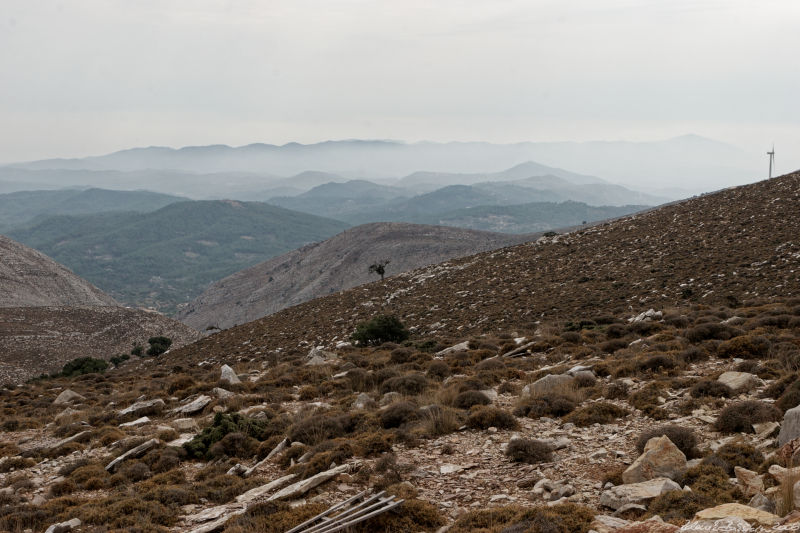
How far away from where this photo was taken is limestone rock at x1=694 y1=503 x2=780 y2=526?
5.65 m

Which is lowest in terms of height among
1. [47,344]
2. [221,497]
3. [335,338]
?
[47,344]

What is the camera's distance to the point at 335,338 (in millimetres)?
38375

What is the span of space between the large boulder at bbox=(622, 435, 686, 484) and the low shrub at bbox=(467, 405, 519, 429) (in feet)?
11.1

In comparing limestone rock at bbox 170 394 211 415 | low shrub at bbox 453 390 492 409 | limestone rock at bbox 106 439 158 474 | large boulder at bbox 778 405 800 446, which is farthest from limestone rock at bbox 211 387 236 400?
large boulder at bbox 778 405 800 446

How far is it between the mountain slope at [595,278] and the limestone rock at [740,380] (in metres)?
16.3

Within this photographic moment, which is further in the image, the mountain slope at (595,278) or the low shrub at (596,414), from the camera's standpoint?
the mountain slope at (595,278)

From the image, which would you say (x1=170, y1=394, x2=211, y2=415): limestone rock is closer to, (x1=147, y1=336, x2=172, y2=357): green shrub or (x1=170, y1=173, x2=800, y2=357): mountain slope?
(x1=170, y1=173, x2=800, y2=357): mountain slope

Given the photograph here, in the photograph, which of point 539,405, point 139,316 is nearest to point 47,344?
point 139,316

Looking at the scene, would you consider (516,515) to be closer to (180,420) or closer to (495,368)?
(495,368)

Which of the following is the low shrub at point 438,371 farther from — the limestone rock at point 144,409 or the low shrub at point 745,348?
the limestone rock at point 144,409

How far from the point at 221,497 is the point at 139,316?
77.8m

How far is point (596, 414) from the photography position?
11.8 metres

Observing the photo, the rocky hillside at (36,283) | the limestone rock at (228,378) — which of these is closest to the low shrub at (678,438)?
the limestone rock at (228,378)

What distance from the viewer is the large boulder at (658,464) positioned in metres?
8.48
